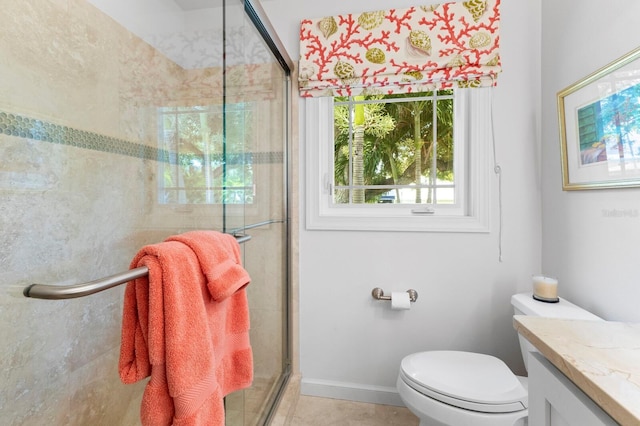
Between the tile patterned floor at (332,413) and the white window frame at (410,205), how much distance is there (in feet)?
2.96

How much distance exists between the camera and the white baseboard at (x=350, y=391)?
1.62 meters

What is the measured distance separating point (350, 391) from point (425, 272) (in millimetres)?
765

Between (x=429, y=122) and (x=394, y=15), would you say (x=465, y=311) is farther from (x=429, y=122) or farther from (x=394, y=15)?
(x=394, y=15)

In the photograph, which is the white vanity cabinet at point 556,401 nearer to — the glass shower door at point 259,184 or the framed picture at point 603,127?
the framed picture at point 603,127

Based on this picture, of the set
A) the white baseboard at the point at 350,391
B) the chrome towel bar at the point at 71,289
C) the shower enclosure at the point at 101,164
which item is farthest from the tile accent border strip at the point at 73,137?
the white baseboard at the point at 350,391

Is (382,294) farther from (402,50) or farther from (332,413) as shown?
(402,50)

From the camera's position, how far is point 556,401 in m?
0.63

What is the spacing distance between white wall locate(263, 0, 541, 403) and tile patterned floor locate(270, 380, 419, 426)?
0.05 metres

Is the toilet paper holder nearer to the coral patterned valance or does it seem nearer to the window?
the window

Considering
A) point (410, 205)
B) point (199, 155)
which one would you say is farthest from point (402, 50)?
point (199, 155)

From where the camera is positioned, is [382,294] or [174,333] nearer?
[174,333]

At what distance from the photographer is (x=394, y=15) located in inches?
61.2

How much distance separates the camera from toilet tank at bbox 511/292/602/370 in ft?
3.72

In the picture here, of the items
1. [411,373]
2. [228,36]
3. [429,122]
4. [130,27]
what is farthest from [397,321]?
[130,27]
